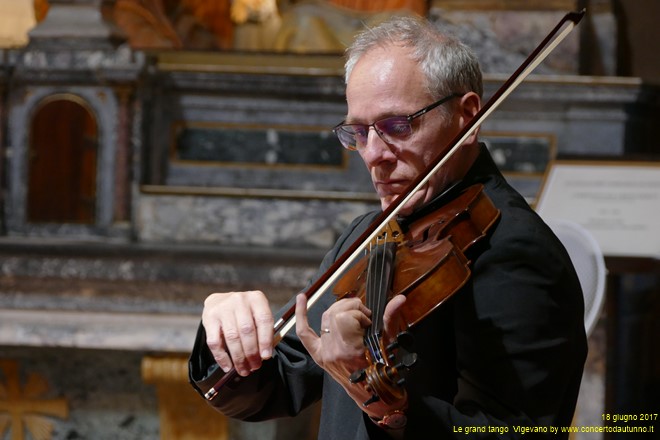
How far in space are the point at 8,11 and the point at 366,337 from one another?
4016mm

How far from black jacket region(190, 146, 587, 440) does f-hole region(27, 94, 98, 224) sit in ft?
8.78

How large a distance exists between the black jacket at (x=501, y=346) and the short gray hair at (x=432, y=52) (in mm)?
165

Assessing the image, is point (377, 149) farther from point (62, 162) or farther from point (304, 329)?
point (62, 162)

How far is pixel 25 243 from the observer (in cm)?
407

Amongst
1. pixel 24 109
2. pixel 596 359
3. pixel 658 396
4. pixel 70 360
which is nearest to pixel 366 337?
pixel 596 359

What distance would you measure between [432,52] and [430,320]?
0.45 m

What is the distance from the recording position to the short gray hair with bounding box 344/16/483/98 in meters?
1.83

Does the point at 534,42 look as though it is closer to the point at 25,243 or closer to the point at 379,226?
the point at 25,243

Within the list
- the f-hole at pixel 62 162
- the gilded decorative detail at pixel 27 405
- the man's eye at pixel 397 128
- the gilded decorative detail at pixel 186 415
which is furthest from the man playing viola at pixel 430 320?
the f-hole at pixel 62 162

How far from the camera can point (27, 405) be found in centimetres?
→ 375

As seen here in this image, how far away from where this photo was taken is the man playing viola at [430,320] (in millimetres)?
1525

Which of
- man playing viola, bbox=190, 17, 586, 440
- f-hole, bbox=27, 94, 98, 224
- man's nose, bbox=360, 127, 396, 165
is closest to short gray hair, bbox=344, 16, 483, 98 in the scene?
man playing viola, bbox=190, 17, 586, 440

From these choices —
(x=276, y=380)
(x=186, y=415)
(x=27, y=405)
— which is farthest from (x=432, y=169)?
(x=27, y=405)

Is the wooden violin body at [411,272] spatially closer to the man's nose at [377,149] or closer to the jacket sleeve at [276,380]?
the man's nose at [377,149]
